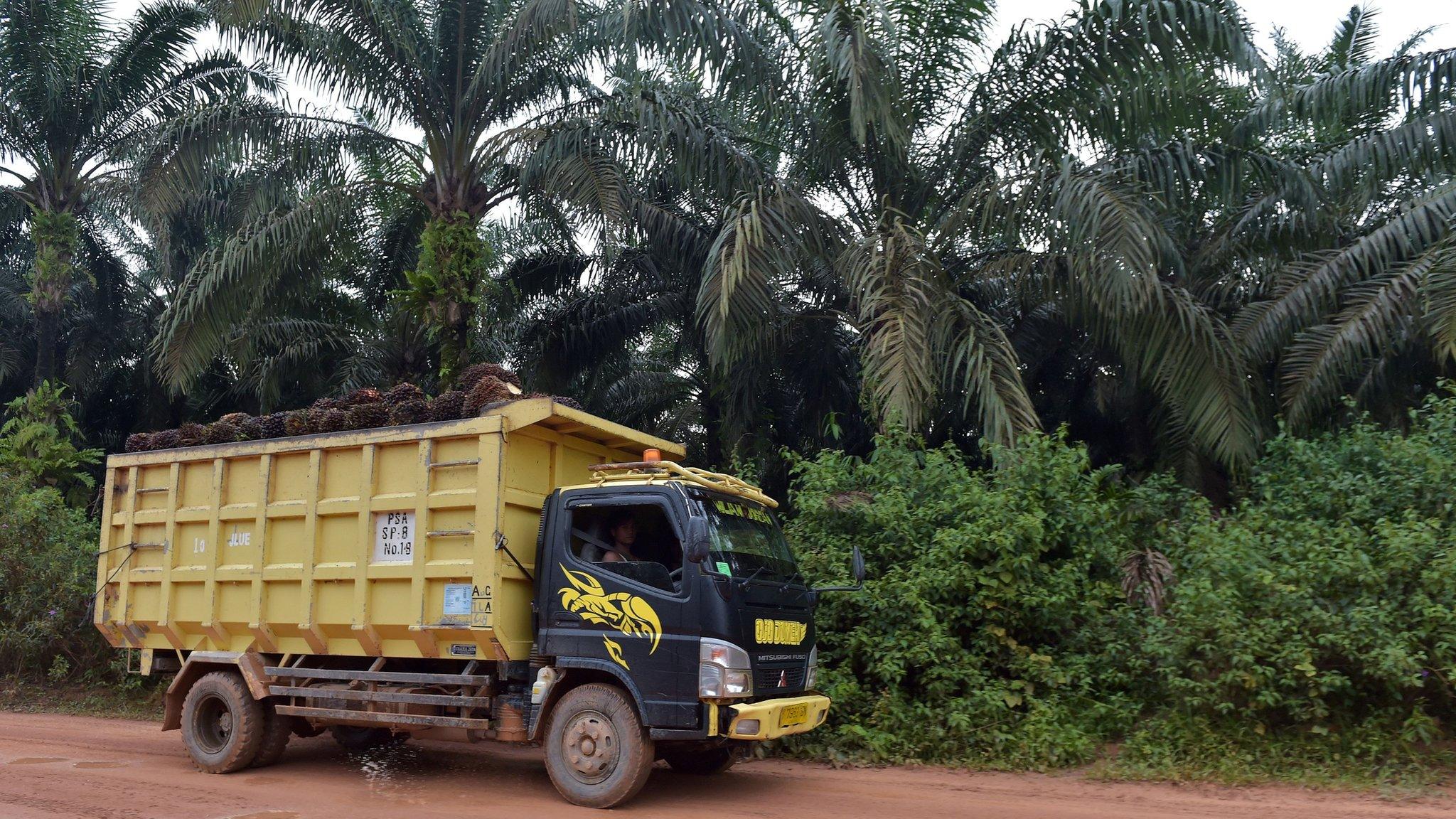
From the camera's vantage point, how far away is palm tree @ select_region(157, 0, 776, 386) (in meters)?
12.8

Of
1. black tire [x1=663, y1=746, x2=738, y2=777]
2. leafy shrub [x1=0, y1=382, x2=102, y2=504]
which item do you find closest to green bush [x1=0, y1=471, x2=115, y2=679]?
leafy shrub [x1=0, y1=382, x2=102, y2=504]

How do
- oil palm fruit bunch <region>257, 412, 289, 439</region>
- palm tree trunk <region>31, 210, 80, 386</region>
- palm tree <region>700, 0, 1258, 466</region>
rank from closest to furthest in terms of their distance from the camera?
oil palm fruit bunch <region>257, 412, 289, 439</region>
palm tree <region>700, 0, 1258, 466</region>
palm tree trunk <region>31, 210, 80, 386</region>

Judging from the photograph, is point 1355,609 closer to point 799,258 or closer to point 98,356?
point 799,258

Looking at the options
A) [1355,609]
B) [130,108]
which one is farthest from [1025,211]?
[130,108]

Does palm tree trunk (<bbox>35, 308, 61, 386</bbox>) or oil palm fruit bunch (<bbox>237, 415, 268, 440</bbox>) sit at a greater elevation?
palm tree trunk (<bbox>35, 308, 61, 386</bbox>)

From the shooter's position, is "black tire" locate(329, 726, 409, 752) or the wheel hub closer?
the wheel hub

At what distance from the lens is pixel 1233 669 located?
818 cm

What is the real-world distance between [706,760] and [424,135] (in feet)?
29.6

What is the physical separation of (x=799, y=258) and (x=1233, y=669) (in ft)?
21.0

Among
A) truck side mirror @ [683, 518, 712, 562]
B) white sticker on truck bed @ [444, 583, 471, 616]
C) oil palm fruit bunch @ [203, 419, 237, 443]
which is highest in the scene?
oil palm fruit bunch @ [203, 419, 237, 443]

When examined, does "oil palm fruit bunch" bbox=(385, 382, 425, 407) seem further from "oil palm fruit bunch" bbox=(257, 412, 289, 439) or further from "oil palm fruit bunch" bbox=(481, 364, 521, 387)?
"oil palm fruit bunch" bbox=(257, 412, 289, 439)

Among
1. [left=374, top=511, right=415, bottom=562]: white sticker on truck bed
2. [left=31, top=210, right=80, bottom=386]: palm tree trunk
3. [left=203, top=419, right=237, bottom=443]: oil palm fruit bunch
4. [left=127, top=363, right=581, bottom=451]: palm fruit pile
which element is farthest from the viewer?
[left=31, top=210, right=80, bottom=386]: palm tree trunk

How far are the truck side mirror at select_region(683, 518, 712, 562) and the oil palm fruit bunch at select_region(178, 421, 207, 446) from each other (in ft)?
15.4

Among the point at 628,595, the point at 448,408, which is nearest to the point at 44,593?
the point at 448,408
